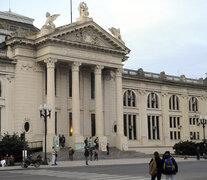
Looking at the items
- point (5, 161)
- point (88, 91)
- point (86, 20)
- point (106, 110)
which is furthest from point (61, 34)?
point (5, 161)

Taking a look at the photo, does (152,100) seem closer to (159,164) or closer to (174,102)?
(174,102)

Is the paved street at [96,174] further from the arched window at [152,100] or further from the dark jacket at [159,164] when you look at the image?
the arched window at [152,100]

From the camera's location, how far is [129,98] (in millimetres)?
63219

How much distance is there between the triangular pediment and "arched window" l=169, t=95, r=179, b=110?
17.2 meters

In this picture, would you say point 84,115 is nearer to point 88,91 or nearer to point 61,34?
point 88,91

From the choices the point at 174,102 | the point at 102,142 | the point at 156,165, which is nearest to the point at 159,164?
the point at 156,165

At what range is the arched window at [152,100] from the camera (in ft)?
217

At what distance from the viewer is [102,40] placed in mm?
54156

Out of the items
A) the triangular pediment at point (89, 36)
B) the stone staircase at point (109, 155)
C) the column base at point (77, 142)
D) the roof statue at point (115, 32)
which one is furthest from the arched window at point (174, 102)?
the column base at point (77, 142)

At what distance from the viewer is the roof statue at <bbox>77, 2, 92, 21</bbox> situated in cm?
5284

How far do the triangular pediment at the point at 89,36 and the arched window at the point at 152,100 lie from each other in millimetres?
12713

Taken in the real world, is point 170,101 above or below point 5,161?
above

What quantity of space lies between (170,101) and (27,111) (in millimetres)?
29535

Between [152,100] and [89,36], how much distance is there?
19.4 m
